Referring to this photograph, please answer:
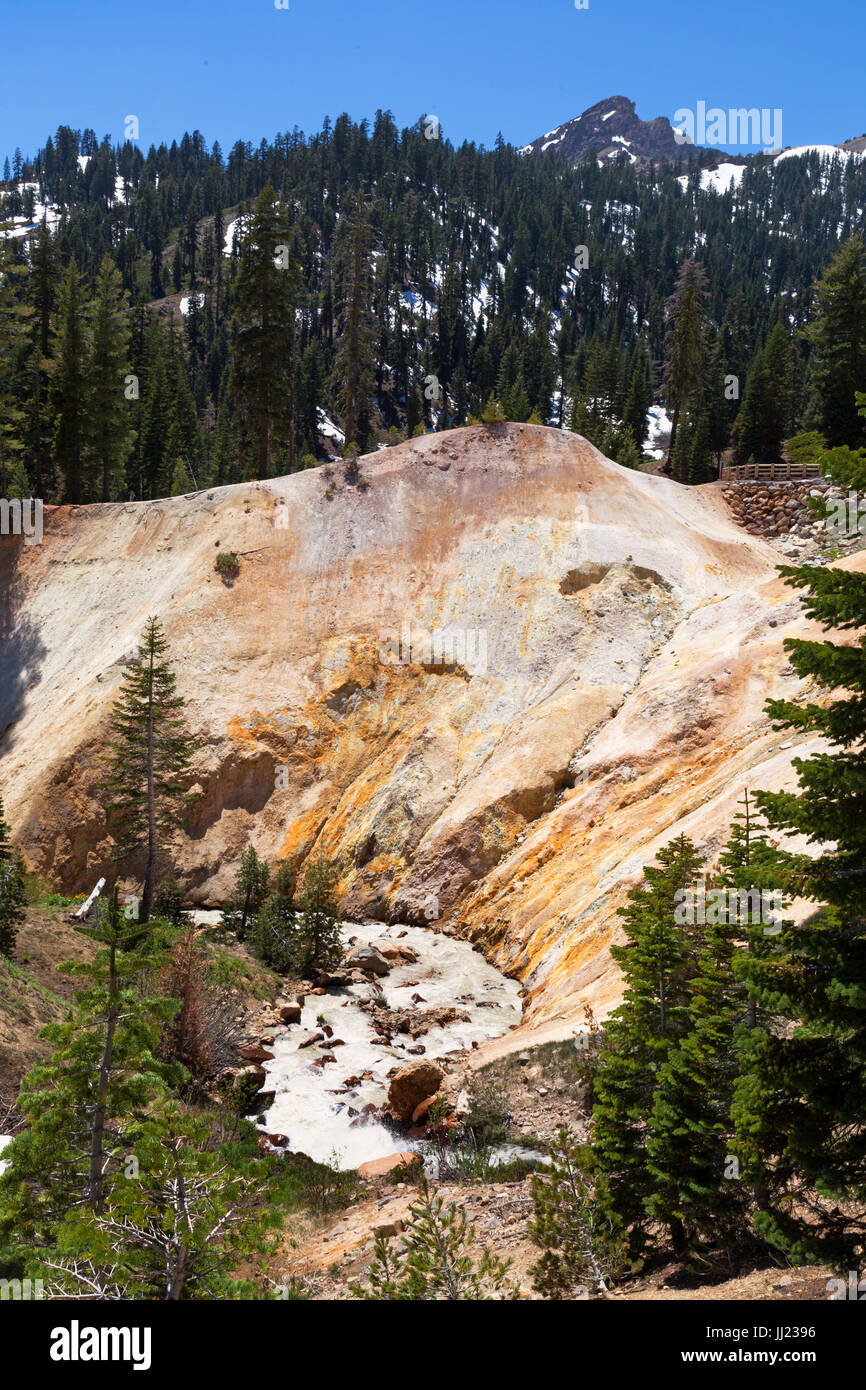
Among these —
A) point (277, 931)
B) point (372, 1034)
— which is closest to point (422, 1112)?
point (372, 1034)

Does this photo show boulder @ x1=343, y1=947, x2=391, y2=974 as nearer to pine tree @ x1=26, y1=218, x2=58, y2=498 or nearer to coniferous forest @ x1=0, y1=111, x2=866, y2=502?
coniferous forest @ x1=0, y1=111, x2=866, y2=502

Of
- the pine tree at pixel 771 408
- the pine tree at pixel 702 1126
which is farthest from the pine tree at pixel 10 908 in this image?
the pine tree at pixel 771 408

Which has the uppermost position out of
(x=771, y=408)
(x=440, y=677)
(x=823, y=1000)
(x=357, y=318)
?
(x=771, y=408)

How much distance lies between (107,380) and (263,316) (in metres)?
9.67

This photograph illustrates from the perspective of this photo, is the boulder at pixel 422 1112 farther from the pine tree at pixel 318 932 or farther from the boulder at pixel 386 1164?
the pine tree at pixel 318 932

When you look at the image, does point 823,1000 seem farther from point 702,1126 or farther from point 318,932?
point 318,932

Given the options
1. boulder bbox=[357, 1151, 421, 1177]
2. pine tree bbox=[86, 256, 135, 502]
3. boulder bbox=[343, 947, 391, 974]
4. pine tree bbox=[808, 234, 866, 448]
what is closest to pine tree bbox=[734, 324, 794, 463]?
pine tree bbox=[808, 234, 866, 448]

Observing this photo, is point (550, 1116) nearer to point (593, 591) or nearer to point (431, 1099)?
point (431, 1099)

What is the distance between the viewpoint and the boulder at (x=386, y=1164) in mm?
13766

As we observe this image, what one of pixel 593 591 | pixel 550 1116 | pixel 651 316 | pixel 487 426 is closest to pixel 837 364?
pixel 487 426

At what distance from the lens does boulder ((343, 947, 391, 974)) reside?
898 inches

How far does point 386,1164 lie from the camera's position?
1401cm

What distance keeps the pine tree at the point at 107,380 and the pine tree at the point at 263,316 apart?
7459 mm
